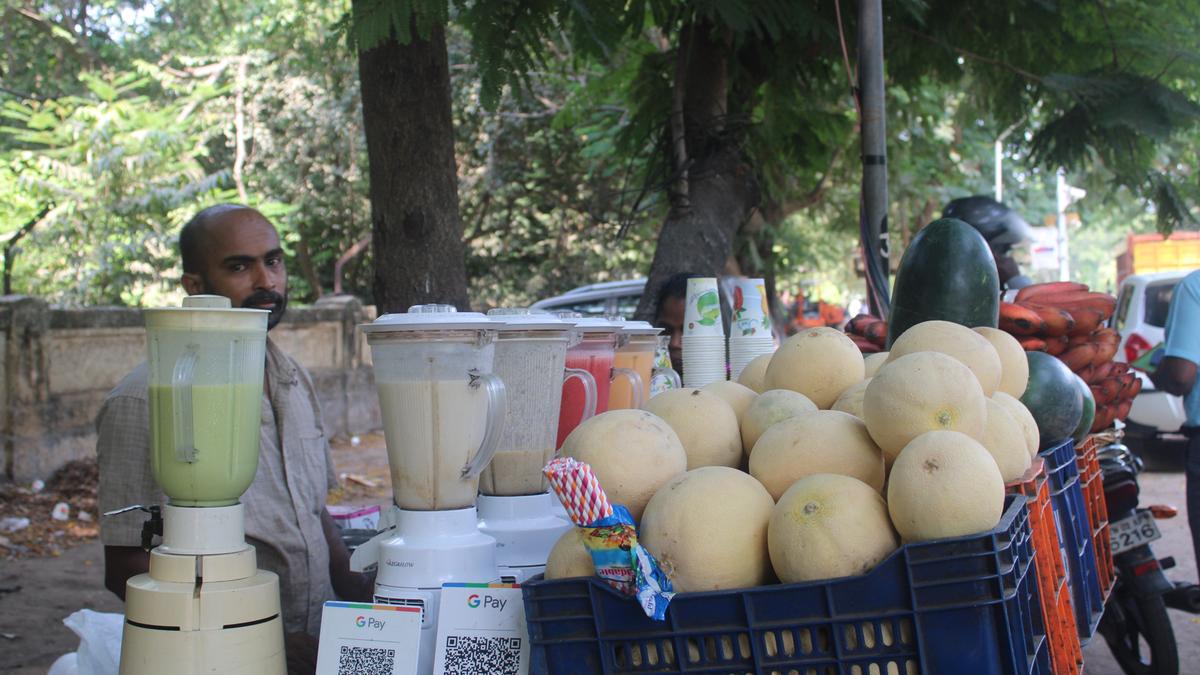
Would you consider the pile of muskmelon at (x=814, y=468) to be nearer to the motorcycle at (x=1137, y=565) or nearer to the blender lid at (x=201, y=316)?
the blender lid at (x=201, y=316)

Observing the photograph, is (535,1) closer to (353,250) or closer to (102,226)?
(102,226)

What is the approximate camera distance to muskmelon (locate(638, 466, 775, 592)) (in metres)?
1.54

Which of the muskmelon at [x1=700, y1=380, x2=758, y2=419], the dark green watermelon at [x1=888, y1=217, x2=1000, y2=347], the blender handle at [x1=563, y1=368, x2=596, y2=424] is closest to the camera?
the muskmelon at [x1=700, y1=380, x2=758, y2=419]

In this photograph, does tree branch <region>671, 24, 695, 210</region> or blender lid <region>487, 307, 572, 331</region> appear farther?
tree branch <region>671, 24, 695, 210</region>

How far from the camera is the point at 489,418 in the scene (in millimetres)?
1777

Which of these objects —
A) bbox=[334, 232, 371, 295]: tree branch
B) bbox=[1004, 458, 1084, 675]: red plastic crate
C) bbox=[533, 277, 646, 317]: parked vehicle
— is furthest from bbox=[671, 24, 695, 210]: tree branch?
bbox=[334, 232, 371, 295]: tree branch

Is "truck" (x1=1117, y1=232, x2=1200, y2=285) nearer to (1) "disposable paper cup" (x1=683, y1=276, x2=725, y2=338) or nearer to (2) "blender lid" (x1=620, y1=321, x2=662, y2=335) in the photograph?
(1) "disposable paper cup" (x1=683, y1=276, x2=725, y2=338)

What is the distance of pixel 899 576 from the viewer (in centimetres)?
142

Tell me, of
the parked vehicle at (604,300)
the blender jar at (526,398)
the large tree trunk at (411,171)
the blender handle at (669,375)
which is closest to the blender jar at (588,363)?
the blender jar at (526,398)

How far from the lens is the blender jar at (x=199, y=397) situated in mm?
1620

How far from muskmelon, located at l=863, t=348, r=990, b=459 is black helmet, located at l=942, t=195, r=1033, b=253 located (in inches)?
160

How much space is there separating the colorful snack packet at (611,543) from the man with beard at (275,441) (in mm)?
1227

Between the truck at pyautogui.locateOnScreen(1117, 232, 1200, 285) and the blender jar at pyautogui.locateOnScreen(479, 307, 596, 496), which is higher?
the truck at pyautogui.locateOnScreen(1117, 232, 1200, 285)

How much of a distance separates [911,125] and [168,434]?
24.9 ft
